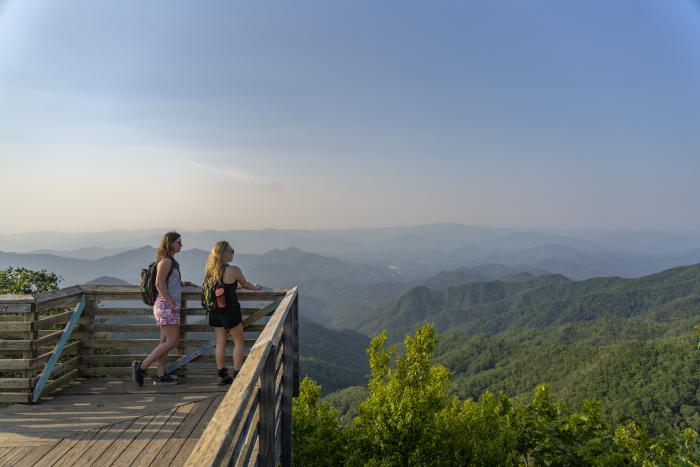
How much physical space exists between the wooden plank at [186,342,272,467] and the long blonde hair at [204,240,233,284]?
2.91m

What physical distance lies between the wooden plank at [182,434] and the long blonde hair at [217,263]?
149 cm

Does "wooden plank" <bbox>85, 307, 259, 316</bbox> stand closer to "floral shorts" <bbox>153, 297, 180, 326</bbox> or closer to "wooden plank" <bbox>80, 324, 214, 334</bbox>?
"wooden plank" <bbox>80, 324, 214, 334</bbox>

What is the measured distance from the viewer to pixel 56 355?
5.32 metres

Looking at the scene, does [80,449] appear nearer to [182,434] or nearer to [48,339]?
[182,434]

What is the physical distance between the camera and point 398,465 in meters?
6.94

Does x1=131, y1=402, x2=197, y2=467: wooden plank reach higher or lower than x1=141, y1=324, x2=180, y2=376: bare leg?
lower

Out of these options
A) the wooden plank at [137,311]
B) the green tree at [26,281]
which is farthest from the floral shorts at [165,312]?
the green tree at [26,281]

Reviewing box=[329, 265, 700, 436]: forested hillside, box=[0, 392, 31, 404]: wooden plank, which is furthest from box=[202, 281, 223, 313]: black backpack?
box=[329, 265, 700, 436]: forested hillside

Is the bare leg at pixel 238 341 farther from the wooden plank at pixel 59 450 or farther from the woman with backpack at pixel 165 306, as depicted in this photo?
the wooden plank at pixel 59 450

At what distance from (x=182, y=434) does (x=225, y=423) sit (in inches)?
112

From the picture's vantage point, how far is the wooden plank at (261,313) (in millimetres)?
5789

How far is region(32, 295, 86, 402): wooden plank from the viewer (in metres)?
5.12

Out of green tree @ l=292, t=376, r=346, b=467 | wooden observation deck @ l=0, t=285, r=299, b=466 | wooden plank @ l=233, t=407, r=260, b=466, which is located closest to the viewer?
wooden plank @ l=233, t=407, r=260, b=466

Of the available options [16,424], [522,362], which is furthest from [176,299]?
[522,362]
